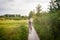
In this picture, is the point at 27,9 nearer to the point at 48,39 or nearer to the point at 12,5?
the point at 12,5

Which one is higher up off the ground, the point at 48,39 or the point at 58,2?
the point at 58,2

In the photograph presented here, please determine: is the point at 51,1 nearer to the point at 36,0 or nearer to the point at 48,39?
the point at 36,0

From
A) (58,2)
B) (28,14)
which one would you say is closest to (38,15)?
(28,14)

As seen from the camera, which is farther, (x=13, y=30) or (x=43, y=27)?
(x=43, y=27)

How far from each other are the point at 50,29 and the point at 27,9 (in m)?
0.46

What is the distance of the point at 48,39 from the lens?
3049 mm

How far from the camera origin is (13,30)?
2955 mm

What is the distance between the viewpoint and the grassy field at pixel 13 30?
292 centimetres

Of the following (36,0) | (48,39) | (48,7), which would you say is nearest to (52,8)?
(48,7)

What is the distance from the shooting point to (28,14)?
119 inches

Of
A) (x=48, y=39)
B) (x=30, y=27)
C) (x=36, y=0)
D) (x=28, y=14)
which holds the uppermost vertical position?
(x=36, y=0)

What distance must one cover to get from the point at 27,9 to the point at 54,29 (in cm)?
50

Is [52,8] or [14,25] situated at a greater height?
[52,8]

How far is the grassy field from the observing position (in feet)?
9.58
